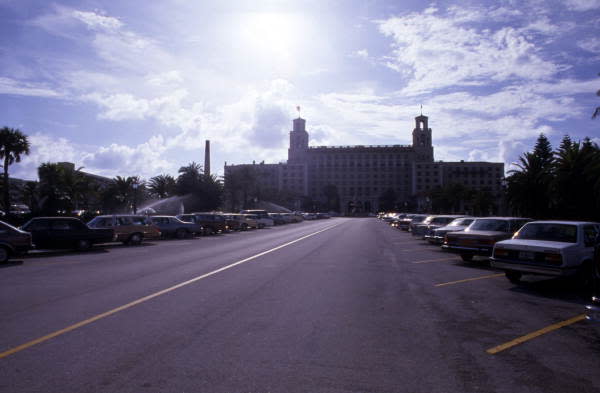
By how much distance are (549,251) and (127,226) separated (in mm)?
20561

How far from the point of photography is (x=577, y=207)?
24594mm

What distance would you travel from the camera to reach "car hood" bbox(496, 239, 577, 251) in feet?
33.7

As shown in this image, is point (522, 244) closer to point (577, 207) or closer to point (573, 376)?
point (573, 376)

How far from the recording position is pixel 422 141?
166250 millimetres

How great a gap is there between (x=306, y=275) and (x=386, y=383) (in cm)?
746

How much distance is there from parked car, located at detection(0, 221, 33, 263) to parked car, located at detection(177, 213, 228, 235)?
18.3m

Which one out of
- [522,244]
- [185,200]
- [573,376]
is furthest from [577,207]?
[185,200]

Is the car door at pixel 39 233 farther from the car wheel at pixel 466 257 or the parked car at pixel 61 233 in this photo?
the car wheel at pixel 466 257

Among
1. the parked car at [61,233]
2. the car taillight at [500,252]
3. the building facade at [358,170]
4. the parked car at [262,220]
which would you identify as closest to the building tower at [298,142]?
the building facade at [358,170]

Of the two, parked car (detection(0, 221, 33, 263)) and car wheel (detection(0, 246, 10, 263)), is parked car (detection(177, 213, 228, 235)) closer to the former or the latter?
parked car (detection(0, 221, 33, 263))

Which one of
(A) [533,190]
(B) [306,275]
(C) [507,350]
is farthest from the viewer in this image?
(A) [533,190]

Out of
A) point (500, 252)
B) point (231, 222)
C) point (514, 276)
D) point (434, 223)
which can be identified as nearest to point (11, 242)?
point (500, 252)

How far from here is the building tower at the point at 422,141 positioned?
540 feet

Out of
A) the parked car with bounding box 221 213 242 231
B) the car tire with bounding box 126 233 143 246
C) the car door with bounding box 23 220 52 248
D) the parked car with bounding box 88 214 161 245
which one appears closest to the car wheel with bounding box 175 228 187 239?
the parked car with bounding box 88 214 161 245
